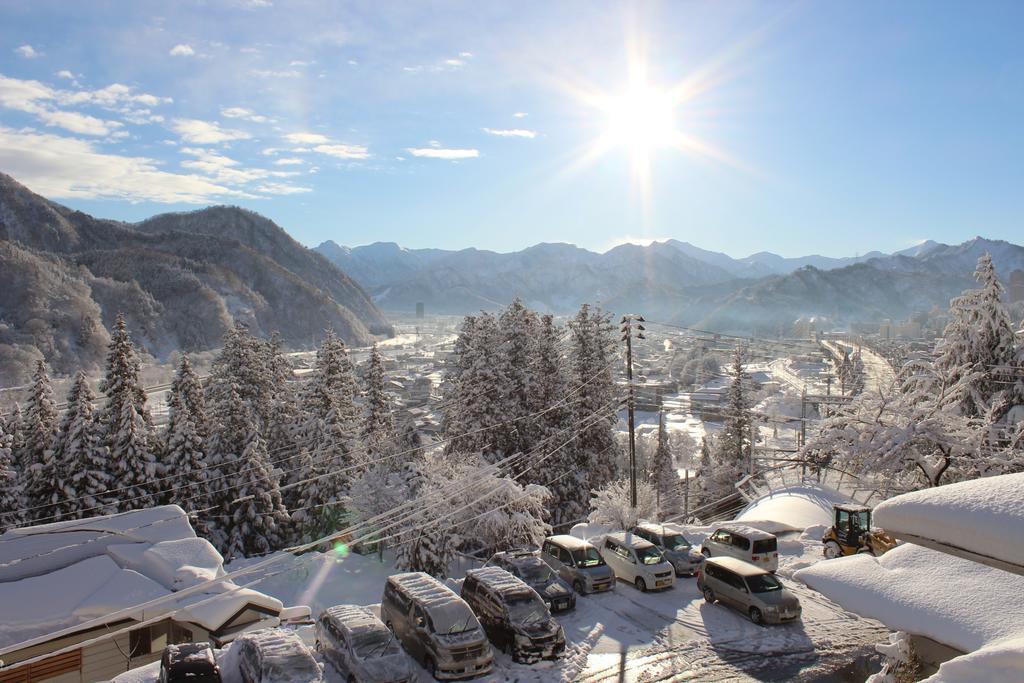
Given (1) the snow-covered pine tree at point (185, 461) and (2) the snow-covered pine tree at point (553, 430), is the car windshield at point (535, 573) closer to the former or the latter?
(2) the snow-covered pine tree at point (553, 430)

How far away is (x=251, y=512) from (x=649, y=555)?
23.7m

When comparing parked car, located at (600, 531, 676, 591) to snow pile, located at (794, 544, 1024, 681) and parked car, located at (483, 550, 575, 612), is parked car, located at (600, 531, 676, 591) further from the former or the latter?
snow pile, located at (794, 544, 1024, 681)

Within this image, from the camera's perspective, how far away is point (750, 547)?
20453 mm

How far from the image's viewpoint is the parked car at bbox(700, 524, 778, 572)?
2042 centimetres

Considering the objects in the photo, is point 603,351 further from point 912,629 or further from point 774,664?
point 912,629

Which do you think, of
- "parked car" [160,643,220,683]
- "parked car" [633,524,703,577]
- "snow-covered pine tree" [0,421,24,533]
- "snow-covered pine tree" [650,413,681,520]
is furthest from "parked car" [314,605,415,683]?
"snow-covered pine tree" [650,413,681,520]

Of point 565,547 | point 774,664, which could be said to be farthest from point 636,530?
point 774,664

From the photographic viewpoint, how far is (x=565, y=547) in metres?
20.2

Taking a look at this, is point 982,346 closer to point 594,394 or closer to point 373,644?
point 594,394

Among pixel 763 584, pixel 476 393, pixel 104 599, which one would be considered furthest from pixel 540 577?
pixel 476 393

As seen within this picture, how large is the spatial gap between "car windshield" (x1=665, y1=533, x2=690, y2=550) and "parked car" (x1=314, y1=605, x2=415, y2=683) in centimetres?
1140

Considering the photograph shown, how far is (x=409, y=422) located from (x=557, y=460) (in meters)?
9.27

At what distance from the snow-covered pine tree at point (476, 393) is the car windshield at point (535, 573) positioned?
19.0m

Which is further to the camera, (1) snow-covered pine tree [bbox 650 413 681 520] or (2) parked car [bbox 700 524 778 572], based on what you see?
A: (1) snow-covered pine tree [bbox 650 413 681 520]
